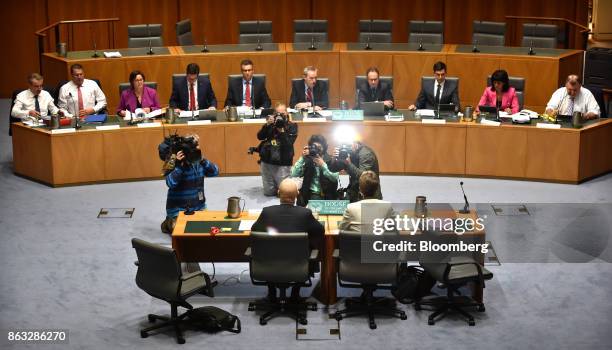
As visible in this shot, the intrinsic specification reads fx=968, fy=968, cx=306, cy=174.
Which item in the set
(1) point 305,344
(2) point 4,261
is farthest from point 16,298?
(1) point 305,344

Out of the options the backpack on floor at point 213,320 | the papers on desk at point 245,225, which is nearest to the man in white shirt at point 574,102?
the papers on desk at point 245,225

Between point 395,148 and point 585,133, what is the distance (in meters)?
2.27

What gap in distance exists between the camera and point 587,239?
9.89m

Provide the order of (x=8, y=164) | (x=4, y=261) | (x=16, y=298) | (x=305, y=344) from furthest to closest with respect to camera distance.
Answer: (x=8, y=164) < (x=4, y=261) < (x=16, y=298) < (x=305, y=344)

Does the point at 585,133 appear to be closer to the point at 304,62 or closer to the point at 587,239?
the point at 587,239

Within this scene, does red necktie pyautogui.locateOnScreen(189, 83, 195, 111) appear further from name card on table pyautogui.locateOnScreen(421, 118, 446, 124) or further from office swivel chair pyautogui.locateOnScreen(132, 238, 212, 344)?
office swivel chair pyautogui.locateOnScreen(132, 238, 212, 344)

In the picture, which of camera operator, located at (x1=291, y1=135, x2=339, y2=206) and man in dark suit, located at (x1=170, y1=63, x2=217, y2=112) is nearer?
camera operator, located at (x1=291, y1=135, x2=339, y2=206)

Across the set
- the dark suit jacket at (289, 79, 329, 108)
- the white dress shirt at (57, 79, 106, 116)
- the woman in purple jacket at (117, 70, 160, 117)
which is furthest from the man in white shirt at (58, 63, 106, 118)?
the dark suit jacket at (289, 79, 329, 108)

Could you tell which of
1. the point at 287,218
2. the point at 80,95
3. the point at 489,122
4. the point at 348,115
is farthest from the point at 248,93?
the point at 287,218

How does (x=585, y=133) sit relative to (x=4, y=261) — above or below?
above

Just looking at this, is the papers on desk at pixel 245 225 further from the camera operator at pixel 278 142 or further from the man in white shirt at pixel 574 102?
the man in white shirt at pixel 574 102

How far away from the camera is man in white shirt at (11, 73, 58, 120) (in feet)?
39.5

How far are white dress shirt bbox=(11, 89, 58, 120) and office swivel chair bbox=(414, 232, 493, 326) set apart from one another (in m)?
5.90

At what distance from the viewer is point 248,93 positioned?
12828 mm
